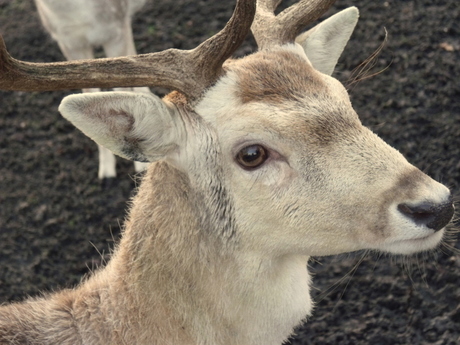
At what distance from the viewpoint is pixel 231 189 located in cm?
262

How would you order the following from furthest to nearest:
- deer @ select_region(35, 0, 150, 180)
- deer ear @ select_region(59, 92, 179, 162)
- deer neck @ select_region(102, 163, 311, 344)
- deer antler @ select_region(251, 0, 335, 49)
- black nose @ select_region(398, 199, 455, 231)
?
deer @ select_region(35, 0, 150, 180) → deer antler @ select_region(251, 0, 335, 49) → deer neck @ select_region(102, 163, 311, 344) → deer ear @ select_region(59, 92, 179, 162) → black nose @ select_region(398, 199, 455, 231)

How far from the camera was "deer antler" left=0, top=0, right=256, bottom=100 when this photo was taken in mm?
2465

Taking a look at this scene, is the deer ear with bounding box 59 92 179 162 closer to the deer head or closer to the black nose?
the deer head

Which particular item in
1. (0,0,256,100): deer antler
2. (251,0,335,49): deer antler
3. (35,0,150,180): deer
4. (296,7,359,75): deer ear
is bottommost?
(35,0,150,180): deer

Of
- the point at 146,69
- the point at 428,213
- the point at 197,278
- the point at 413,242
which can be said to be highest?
the point at 146,69

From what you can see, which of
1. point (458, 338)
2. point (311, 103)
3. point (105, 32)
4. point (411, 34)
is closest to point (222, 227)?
point (311, 103)

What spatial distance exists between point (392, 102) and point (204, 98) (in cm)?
321

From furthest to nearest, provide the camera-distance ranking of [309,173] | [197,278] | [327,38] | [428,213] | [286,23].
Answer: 1. [327,38]
2. [286,23]
3. [197,278]
4. [309,173]
5. [428,213]

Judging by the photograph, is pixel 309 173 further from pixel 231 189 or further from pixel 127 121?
pixel 127 121

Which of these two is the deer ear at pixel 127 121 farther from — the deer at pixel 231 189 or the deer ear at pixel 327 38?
Answer: the deer ear at pixel 327 38

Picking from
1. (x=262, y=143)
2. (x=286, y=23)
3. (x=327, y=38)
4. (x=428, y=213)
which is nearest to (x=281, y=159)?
(x=262, y=143)

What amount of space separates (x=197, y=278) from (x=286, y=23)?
122cm

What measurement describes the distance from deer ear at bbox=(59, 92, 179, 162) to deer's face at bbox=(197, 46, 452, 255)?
0.61 ft

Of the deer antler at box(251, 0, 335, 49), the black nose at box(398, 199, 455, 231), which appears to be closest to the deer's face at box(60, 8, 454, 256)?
the black nose at box(398, 199, 455, 231)
